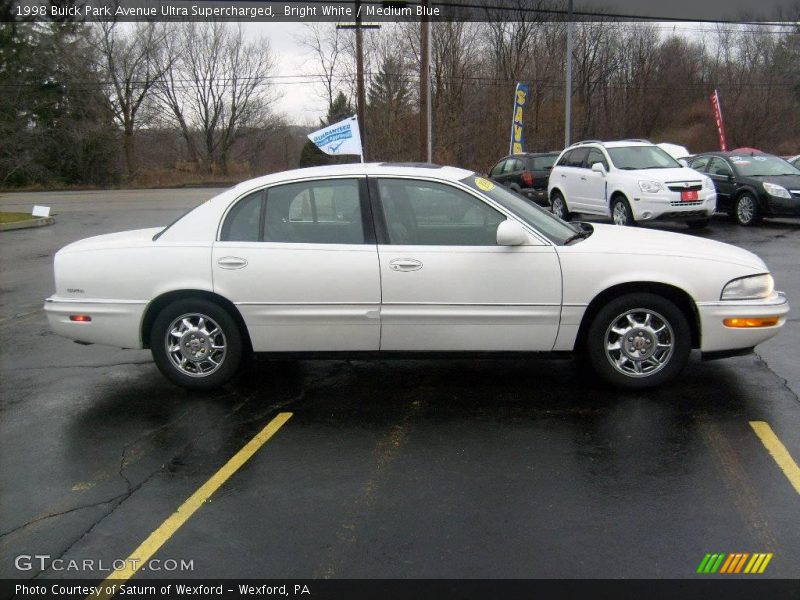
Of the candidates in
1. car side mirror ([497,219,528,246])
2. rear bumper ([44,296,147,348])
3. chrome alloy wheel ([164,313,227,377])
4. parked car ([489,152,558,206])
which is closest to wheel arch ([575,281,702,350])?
car side mirror ([497,219,528,246])

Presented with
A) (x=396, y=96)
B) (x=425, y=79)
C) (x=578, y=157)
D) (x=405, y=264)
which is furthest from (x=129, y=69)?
(x=405, y=264)

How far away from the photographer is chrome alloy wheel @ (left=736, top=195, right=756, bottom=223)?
1593 cm

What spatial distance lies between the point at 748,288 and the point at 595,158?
1105 cm

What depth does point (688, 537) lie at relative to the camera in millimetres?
3520

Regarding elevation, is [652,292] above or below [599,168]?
below

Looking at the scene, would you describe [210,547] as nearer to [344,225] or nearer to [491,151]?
[344,225]

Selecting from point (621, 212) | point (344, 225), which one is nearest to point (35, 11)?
point (621, 212)

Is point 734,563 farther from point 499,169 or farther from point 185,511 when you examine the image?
point 499,169

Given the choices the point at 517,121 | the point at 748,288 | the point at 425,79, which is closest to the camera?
the point at 748,288

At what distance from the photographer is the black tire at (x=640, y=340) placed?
5.36 meters

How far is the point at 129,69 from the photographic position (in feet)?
181

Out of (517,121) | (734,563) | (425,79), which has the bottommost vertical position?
(734,563)

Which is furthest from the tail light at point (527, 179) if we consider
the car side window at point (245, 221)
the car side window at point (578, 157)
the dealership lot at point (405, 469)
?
the car side window at point (245, 221)

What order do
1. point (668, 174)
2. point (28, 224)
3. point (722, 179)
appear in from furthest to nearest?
point (28, 224), point (722, 179), point (668, 174)
